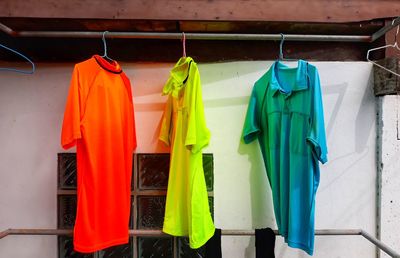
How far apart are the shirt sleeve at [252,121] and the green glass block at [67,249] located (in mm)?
1174

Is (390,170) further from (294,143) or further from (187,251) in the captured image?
(187,251)

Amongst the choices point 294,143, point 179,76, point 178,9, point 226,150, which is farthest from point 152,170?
point 178,9

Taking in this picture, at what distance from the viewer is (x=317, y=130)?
1111mm

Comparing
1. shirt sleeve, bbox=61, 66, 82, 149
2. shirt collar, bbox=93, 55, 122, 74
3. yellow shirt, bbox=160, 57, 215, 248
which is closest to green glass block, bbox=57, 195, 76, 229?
shirt sleeve, bbox=61, 66, 82, 149

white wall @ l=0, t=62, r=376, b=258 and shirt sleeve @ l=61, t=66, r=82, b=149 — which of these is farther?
white wall @ l=0, t=62, r=376, b=258

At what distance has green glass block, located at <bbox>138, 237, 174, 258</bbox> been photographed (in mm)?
1458

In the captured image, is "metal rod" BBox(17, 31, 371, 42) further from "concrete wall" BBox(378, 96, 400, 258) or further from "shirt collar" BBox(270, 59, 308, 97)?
"concrete wall" BBox(378, 96, 400, 258)

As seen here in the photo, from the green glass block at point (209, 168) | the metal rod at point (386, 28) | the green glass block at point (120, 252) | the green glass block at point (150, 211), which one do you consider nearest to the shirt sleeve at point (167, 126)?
the green glass block at point (209, 168)

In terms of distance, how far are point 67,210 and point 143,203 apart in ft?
1.51

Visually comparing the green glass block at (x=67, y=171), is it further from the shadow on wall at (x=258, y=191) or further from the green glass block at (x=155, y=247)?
the shadow on wall at (x=258, y=191)

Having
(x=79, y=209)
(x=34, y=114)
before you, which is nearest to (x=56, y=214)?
(x=79, y=209)

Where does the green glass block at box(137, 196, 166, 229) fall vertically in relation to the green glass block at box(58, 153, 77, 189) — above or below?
below

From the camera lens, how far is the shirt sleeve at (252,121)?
1.35 m

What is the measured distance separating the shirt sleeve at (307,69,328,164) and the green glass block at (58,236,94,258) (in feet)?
4.60
